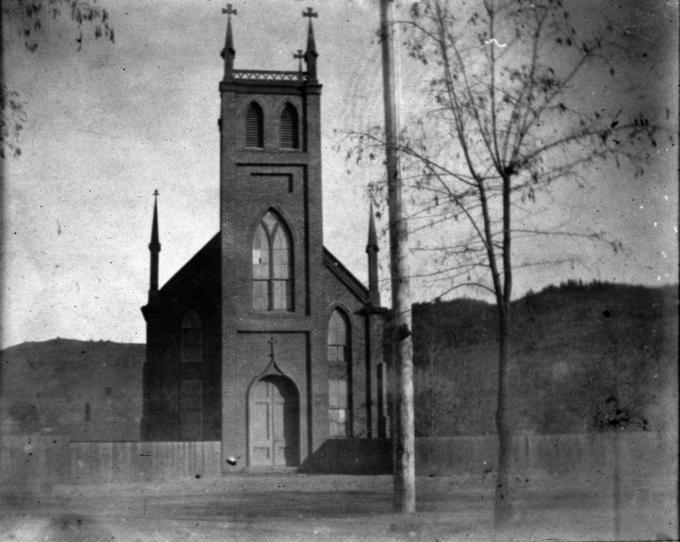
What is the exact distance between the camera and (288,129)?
30.8 metres

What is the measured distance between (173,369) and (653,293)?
76.5ft

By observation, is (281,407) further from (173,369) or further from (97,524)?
(97,524)

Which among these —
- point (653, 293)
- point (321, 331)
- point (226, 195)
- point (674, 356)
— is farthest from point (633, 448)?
point (226, 195)

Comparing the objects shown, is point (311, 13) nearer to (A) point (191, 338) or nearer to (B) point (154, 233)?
(A) point (191, 338)

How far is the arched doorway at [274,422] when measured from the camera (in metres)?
29.9

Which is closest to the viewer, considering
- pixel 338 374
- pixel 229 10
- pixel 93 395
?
pixel 229 10

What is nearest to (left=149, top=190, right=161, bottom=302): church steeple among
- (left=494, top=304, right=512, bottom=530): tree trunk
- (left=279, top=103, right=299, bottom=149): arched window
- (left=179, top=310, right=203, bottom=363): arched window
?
(left=179, top=310, right=203, bottom=363): arched window

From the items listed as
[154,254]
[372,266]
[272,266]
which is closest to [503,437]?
[272,266]

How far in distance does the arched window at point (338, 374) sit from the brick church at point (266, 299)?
56 millimetres

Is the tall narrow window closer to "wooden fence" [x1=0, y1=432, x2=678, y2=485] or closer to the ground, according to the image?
"wooden fence" [x1=0, y1=432, x2=678, y2=485]

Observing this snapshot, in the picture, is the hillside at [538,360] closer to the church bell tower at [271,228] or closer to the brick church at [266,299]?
the brick church at [266,299]

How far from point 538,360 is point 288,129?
11.2m

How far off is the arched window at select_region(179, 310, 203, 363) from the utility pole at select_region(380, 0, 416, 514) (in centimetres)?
1907

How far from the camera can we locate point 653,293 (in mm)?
10891
